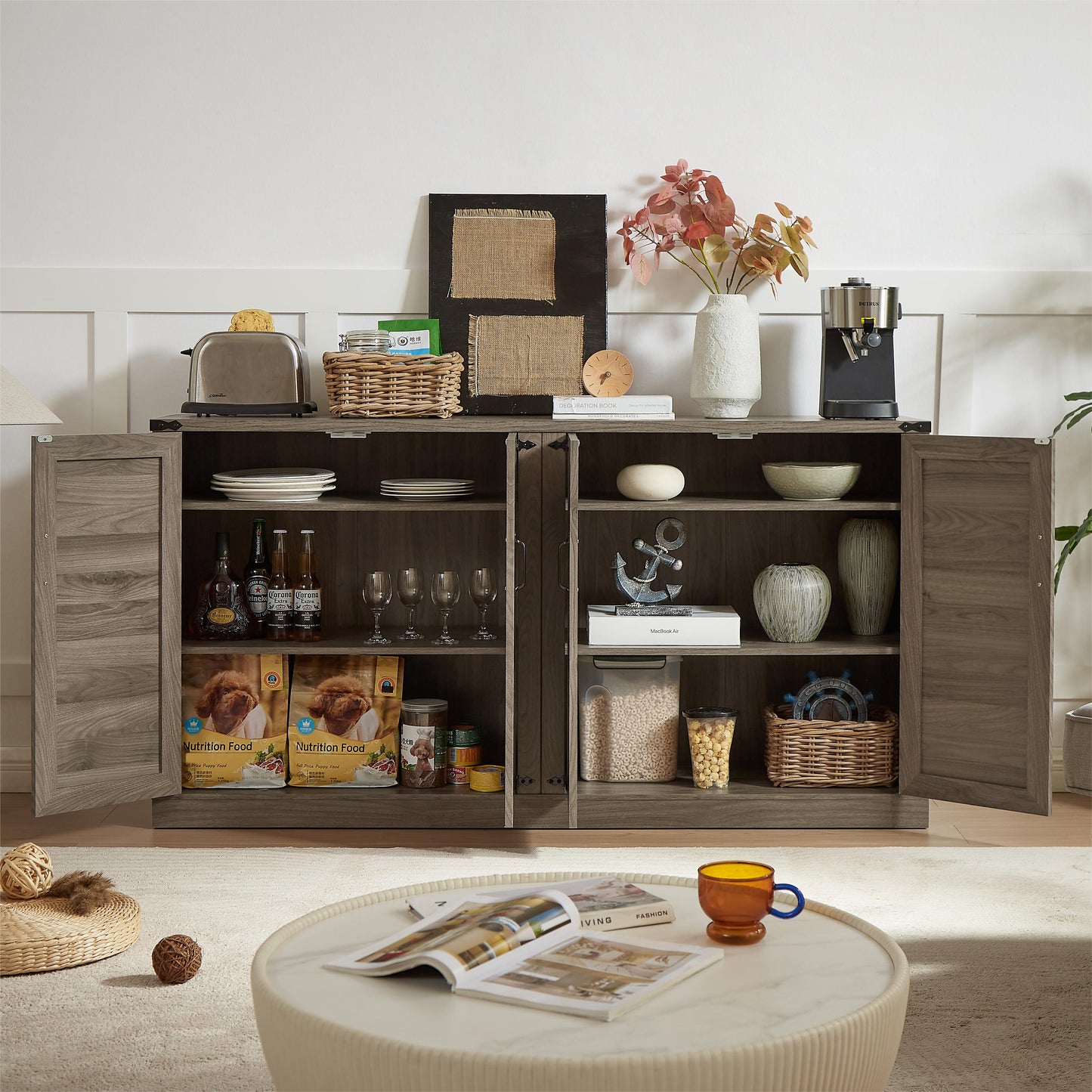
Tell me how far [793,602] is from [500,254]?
1.26 meters

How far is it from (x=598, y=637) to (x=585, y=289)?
3.27ft

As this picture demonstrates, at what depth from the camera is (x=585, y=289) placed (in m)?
3.49

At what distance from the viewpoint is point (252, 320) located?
3.29 meters

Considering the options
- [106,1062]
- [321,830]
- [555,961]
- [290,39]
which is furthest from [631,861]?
[290,39]

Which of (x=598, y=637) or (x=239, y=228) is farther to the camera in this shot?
(x=239, y=228)

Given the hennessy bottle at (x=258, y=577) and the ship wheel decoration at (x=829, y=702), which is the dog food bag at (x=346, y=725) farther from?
the ship wheel decoration at (x=829, y=702)

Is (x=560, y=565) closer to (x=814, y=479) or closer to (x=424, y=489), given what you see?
(x=424, y=489)

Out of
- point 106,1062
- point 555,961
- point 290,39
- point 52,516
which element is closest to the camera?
point 555,961

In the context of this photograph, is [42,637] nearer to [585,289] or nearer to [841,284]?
[585,289]

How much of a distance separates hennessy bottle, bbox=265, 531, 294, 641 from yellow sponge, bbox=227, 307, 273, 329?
0.55 m

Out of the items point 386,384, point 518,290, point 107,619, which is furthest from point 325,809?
point 518,290

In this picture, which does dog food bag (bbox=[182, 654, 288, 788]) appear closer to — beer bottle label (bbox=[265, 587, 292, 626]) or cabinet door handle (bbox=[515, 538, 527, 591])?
beer bottle label (bbox=[265, 587, 292, 626])

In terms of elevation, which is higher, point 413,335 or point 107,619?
point 413,335

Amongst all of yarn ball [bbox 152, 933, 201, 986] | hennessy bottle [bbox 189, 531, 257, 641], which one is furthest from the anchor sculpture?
yarn ball [bbox 152, 933, 201, 986]
